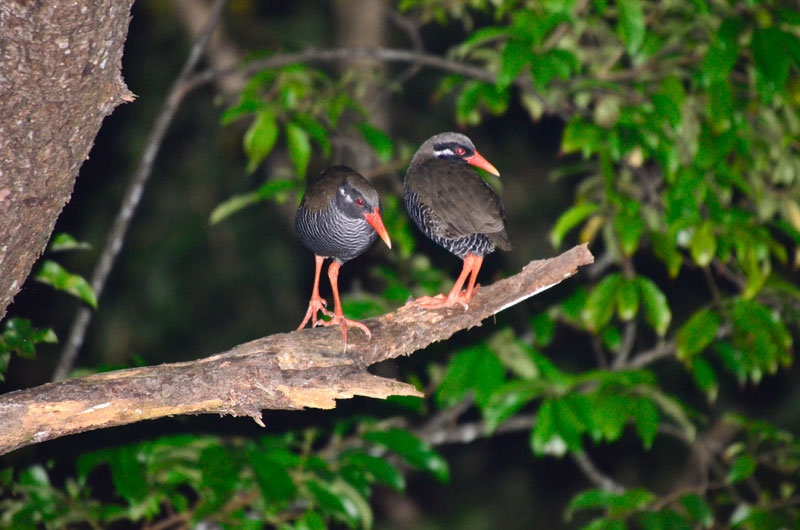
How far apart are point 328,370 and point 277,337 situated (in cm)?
24

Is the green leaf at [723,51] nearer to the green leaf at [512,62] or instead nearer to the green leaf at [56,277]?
the green leaf at [512,62]

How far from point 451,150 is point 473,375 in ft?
4.60

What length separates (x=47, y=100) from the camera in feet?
8.07

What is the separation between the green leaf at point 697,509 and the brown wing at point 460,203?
2.58 meters

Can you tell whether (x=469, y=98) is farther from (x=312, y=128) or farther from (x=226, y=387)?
(x=226, y=387)

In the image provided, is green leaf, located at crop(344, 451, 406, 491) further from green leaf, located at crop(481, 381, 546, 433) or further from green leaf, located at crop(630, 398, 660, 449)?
green leaf, located at crop(630, 398, 660, 449)

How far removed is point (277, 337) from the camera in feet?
9.84

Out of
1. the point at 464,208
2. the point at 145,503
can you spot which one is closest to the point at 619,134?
the point at 464,208

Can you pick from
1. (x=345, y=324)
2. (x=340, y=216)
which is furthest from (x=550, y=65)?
(x=345, y=324)

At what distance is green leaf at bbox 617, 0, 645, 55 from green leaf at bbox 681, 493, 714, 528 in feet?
8.28

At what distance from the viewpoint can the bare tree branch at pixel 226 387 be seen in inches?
104

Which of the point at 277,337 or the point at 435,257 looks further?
the point at 435,257

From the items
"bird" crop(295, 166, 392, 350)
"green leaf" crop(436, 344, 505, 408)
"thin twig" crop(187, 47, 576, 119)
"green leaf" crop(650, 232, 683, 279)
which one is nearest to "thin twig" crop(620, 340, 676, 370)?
"green leaf" crop(650, 232, 683, 279)

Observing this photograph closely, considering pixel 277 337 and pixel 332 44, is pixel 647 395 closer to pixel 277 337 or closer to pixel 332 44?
pixel 277 337
